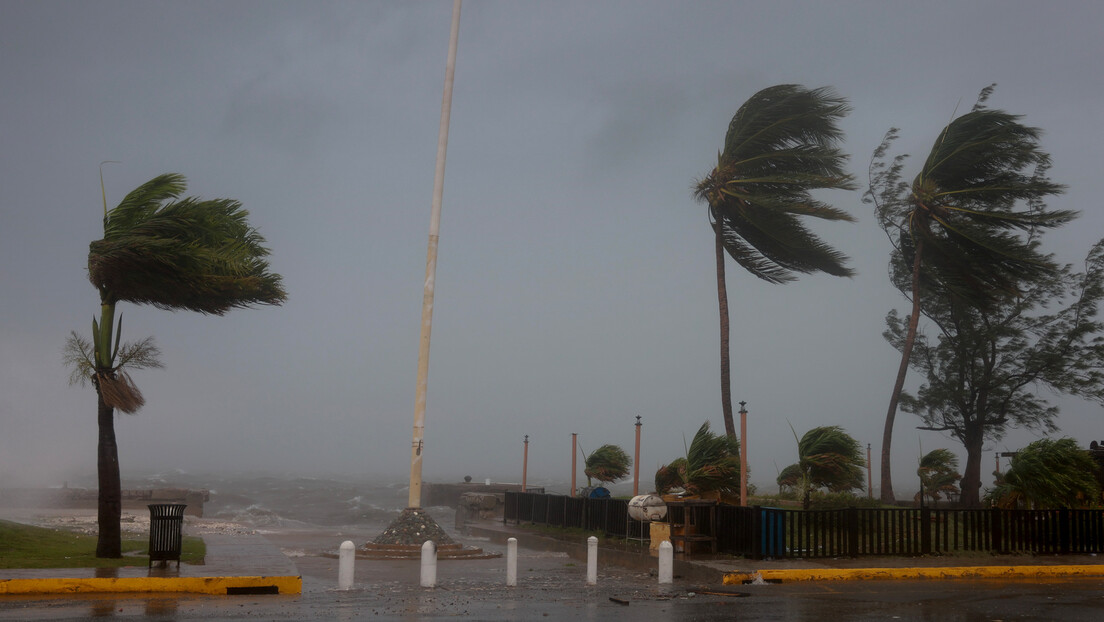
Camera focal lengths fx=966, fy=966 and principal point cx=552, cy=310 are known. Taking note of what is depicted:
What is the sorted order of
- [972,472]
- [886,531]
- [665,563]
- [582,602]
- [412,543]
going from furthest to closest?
1. [972,472]
2. [412,543]
3. [886,531]
4. [665,563]
5. [582,602]

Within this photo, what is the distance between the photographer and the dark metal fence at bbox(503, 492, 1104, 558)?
16859 mm

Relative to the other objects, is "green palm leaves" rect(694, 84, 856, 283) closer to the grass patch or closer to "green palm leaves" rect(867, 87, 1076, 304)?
"green palm leaves" rect(867, 87, 1076, 304)

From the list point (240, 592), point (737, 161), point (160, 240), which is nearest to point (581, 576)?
point (240, 592)

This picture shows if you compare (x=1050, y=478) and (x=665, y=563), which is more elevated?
(x=1050, y=478)

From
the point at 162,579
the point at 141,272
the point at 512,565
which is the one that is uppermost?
the point at 141,272

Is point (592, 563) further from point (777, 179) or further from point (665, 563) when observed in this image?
point (777, 179)

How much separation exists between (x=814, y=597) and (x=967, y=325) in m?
33.6

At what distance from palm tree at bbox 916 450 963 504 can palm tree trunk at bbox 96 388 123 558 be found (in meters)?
28.1

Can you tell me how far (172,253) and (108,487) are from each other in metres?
4.09

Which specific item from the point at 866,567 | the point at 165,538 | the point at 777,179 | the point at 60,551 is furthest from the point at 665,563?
the point at 777,179

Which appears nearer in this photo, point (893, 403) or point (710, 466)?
point (710, 466)

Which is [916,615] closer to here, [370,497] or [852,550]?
[852,550]

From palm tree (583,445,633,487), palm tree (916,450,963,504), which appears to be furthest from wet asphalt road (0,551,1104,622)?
palm tree (916,450,963,504)

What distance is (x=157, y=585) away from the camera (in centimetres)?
1282
